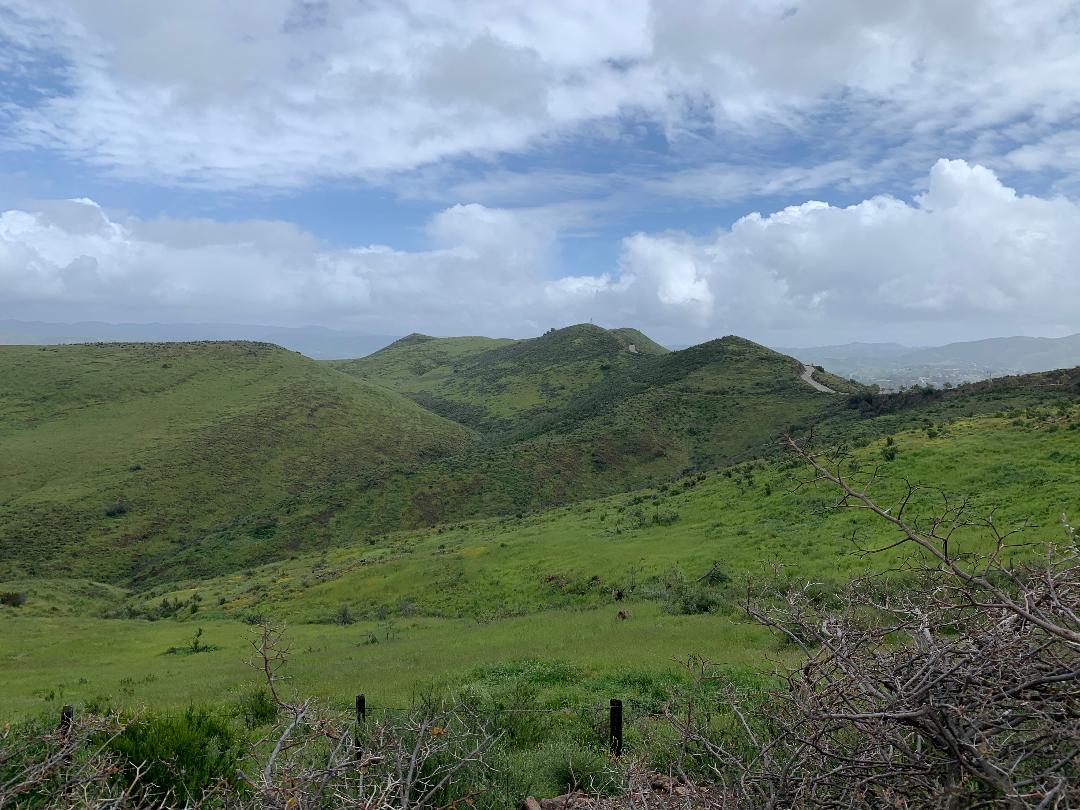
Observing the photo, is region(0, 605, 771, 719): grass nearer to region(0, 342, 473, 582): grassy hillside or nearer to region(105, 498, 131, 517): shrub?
region(0, 342, 473, 582): grassy hillside

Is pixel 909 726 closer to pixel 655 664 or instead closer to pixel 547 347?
pixel 655 664

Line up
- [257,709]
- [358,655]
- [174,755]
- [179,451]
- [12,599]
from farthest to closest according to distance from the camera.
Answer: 1. [179,451]
2. [12,599]
3. [358,655]
4. [257,709]
5. [174,755]

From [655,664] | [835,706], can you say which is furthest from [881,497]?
[835,706]

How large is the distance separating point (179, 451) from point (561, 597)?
242ft

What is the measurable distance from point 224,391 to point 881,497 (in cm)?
10495

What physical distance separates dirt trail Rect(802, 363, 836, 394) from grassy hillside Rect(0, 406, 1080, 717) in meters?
48.9

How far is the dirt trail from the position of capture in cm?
8169

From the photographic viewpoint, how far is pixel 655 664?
536 inches

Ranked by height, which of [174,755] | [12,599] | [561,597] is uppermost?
[174,755]

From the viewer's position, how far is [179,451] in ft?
265

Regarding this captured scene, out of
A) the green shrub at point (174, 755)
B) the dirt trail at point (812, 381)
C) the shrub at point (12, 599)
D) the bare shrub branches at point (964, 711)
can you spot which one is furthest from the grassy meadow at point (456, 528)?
the dirt trail at point (812, 381)

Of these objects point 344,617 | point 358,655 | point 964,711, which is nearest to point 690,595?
point 358,655

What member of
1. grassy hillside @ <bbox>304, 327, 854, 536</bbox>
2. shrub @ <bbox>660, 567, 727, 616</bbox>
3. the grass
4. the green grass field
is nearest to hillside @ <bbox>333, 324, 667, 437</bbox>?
the green grass field

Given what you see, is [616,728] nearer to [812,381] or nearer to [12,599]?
[12,599]
